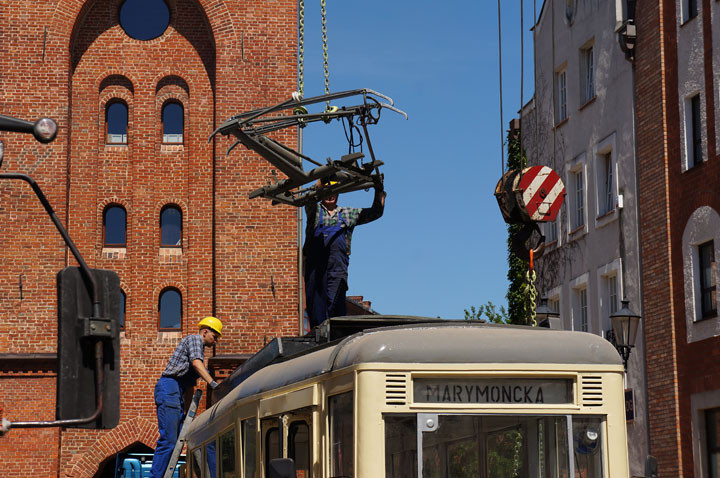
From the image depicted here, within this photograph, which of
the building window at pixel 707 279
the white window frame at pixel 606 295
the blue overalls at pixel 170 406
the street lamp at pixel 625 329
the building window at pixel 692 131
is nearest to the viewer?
the blue overalls at pixel 170 406

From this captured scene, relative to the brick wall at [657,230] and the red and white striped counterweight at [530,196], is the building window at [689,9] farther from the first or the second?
the red and white striped counterweight at [530,196]

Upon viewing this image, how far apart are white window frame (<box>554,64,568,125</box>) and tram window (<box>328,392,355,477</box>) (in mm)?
23122

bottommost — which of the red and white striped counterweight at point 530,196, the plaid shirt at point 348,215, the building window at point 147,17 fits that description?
the plaid shirt at point 348,215

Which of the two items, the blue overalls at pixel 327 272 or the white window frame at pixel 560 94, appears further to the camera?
the white window frame at pixel 560 94

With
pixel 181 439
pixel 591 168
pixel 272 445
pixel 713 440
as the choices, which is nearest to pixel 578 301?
pixel 591 168

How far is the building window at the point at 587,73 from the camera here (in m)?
29.1

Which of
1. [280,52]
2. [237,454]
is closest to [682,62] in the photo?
[280,52]

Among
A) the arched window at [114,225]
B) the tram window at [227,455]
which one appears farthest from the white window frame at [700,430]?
the arched window at [114,225]

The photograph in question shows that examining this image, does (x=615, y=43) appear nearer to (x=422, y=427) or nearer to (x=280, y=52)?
(x=280, y=52)

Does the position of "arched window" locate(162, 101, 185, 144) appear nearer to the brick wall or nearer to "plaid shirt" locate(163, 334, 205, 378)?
the brick wall

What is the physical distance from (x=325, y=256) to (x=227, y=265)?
16.3m

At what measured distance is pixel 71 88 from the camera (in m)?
31.3

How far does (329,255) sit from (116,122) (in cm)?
1849

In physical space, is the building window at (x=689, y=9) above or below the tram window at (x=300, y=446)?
above
